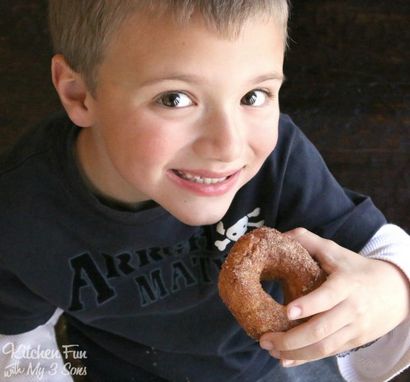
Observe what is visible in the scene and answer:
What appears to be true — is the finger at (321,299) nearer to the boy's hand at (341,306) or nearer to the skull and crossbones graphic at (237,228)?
the boy's hand at (341,306)

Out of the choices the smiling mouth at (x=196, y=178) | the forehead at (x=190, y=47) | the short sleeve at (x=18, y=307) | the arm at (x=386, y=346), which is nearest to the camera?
the forehead at (x=190, y=47)

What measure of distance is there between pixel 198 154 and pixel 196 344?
43 centimetres

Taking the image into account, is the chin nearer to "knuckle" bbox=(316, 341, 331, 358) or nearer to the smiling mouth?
the smiling mouth

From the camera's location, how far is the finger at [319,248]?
34.8 inches

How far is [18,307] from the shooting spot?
3.58 feet

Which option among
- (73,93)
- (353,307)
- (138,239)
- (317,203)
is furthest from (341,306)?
(73,93)

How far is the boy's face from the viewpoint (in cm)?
72

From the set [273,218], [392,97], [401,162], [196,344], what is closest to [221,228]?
[273,218]

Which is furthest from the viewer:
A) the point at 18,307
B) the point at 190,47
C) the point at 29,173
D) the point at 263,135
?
the point at 18,307

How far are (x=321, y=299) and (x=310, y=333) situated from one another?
43mm

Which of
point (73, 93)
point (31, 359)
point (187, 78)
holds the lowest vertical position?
point (31, 359)

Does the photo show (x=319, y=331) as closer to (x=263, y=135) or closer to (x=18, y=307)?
(x=263, y=135)

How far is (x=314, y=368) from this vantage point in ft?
3.81

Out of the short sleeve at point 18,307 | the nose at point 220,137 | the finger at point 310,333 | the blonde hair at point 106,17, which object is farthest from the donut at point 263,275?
the short sleeve at point 18,307
